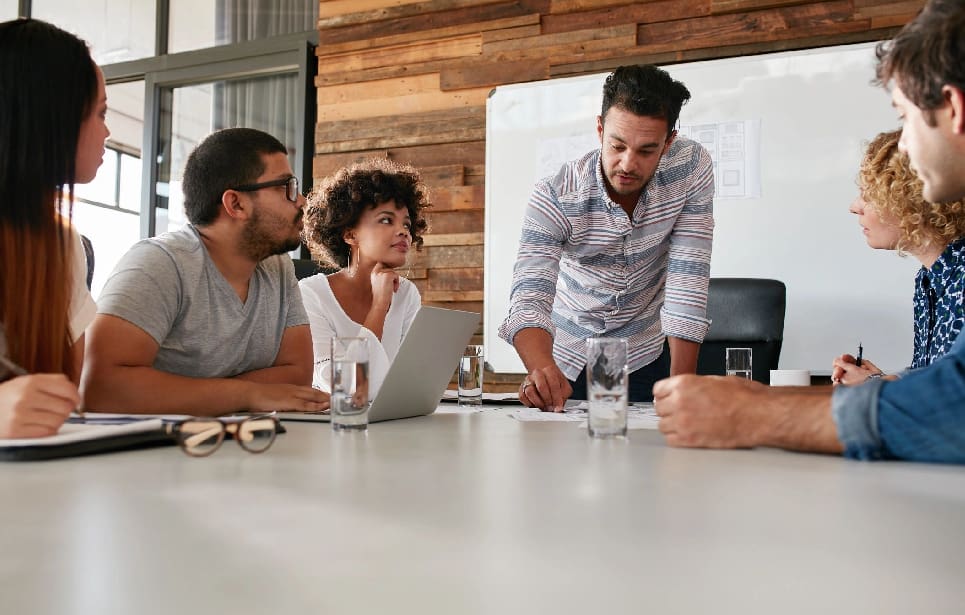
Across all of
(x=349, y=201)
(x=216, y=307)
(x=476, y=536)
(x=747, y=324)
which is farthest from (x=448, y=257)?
(x=476, y=536)

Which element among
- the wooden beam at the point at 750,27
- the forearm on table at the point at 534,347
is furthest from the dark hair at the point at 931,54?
the wooden beam at the point at 750,27

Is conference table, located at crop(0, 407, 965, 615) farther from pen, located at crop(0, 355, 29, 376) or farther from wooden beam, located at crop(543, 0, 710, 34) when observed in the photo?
wooden beam, located at crop(543, 0, 710, 34)

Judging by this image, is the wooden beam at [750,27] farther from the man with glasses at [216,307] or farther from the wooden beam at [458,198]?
the man with glasses at [216,307]

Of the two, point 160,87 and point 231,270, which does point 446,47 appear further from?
point 231,270

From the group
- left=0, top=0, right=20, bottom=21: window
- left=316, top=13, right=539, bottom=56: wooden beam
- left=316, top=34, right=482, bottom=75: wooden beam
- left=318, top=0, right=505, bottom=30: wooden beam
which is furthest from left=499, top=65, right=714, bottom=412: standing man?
left=0, top=0, right=20, bottom=21: window

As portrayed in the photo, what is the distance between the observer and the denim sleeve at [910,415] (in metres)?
0.80

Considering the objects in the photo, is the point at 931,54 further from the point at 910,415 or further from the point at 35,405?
the point at 35,405

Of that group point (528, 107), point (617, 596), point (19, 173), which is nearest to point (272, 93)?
point (528, 107)

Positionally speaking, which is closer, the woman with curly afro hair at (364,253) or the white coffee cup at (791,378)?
the white coffee cup at (791,378)

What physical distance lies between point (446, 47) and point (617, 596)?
3801 millimetres

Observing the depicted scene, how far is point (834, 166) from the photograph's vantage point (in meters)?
3.04

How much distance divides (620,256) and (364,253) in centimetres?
86

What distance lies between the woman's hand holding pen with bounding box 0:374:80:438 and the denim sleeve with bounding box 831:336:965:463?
0.87 m

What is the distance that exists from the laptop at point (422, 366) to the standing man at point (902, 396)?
1.23ft
